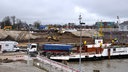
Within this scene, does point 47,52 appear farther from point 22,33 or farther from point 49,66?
point 22,33

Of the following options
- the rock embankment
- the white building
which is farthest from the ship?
the white building

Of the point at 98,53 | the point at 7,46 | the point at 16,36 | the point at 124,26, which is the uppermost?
the point at 7,46

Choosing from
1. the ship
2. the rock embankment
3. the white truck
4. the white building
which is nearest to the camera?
the ship

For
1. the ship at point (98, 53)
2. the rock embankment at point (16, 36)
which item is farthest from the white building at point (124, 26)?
the ship at point (98, 53)

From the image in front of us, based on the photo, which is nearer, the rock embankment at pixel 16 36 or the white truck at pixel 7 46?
the white truck at pixel 7 46

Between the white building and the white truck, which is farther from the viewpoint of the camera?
the white building

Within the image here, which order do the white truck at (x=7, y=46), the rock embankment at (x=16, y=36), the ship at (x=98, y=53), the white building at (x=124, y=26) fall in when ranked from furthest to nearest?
the white building at (x=124, y=26) < the rock embankment at (x=16, y=36) < the white truck at (x=7, y=46) < the ship at (x=98, y=53)

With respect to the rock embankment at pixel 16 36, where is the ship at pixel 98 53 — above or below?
below

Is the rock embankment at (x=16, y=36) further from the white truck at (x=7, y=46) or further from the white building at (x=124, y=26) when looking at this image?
the white building at (x=124, y=26)

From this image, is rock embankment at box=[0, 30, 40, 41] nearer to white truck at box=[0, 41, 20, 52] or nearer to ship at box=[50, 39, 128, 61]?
white truck at box=[0, 41, 20, 52]

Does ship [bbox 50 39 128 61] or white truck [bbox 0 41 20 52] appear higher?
white truck [bbox 0 41 20 52]

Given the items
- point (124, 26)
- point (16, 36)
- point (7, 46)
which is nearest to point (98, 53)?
point (7, 46)

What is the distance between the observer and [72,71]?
29.4 m

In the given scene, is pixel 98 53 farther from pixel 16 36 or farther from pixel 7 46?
pixel 16 36
